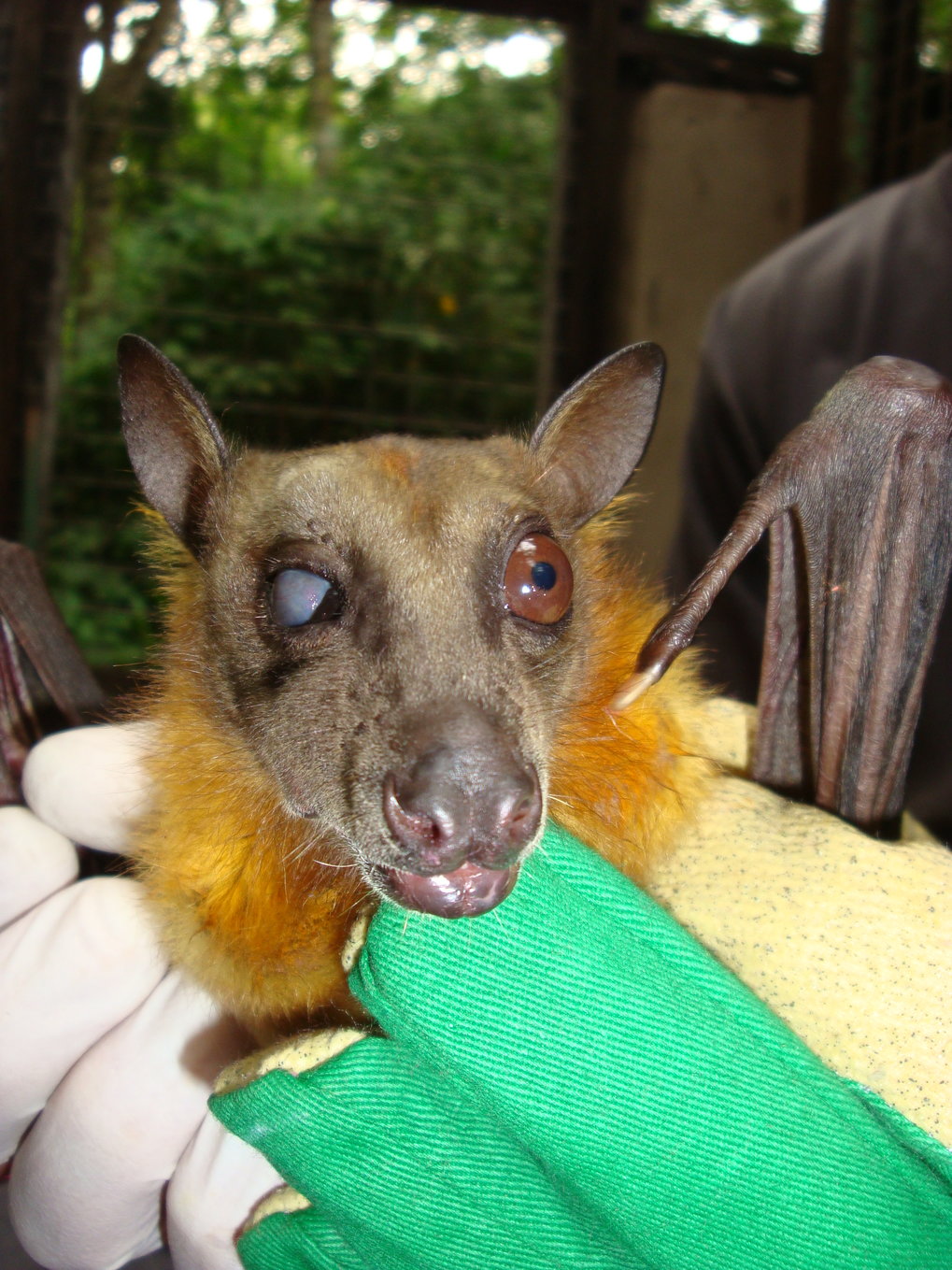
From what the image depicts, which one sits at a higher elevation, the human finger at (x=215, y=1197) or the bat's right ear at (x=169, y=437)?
the bat's right ear at (x=169, y=437)

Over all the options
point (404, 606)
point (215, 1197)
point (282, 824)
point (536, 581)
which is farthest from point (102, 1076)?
point (536, 581)

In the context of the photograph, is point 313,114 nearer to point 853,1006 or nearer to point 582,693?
point 582,693

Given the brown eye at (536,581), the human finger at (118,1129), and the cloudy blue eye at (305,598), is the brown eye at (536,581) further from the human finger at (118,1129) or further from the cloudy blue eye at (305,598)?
the human finger at (118,1129)

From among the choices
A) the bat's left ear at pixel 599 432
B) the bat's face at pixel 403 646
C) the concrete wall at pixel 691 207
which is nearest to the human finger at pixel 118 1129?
the bat's face at pixel 403 646

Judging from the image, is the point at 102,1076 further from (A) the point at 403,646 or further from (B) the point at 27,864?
(A) the point at 403,646

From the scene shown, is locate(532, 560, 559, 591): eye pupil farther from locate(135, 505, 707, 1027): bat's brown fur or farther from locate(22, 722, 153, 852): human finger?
locate(22, 722, 153, 852): human finger

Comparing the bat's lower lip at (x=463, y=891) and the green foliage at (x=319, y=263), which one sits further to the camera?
the green foliage at (x=319, y=263)
